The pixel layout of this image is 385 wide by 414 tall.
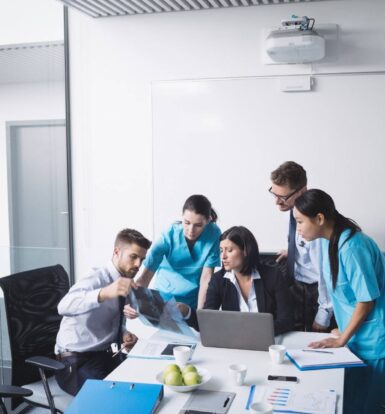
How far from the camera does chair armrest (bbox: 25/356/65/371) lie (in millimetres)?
2455

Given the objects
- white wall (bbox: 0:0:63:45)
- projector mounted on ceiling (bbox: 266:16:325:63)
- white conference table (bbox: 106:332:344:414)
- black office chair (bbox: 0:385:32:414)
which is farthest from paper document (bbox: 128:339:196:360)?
white wall (bbox: 0:0:63:45)

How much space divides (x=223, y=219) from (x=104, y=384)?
2.41 metres

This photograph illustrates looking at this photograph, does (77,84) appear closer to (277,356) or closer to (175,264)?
(175,264)

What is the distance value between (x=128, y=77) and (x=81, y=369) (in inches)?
101

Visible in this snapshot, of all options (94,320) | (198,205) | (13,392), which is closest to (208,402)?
(13,392)

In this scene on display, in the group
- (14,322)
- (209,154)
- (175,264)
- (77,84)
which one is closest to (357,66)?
(209,154)

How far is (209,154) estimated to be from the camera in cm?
433

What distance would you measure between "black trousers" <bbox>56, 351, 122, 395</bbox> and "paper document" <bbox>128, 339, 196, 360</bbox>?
0.25 m

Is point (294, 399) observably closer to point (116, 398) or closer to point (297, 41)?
point (116, 398)

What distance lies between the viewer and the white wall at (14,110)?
12.3 ft

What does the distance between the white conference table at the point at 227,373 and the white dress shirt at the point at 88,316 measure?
1.31 feet

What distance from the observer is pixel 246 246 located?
9.78 ft

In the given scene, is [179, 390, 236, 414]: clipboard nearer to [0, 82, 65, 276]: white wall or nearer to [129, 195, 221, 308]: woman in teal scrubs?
[129, 195, 221, 308]: woman in teal scrubs

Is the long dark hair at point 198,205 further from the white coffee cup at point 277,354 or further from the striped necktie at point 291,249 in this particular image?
the white coffee cup at point 277,354
